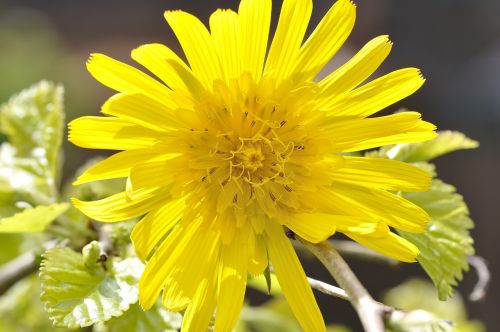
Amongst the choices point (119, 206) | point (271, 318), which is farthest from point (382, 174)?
point (271, 318)

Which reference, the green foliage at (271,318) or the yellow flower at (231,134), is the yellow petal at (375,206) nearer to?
the yellow flower at (231,134)

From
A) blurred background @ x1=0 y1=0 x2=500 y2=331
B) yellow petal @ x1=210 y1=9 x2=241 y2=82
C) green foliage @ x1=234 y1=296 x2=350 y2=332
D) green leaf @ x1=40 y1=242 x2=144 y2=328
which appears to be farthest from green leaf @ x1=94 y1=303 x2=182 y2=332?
blurred background @ x1=0 y1=0 x2=500 y2=331

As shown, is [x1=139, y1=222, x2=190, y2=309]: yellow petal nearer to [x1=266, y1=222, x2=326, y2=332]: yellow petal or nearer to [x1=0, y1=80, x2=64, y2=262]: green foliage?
[x1=266, y1=222, x2=326, y2=332]: yellow petal

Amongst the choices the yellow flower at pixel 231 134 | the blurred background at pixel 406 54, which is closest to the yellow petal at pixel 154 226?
the yellow flower at pixel 231 134

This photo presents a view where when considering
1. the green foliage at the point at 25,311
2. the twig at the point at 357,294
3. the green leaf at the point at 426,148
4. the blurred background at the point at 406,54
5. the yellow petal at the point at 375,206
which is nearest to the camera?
the twig at the point at 357,294

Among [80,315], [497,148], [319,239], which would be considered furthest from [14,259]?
[497,148]

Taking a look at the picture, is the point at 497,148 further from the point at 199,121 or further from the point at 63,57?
the point at 199,121
